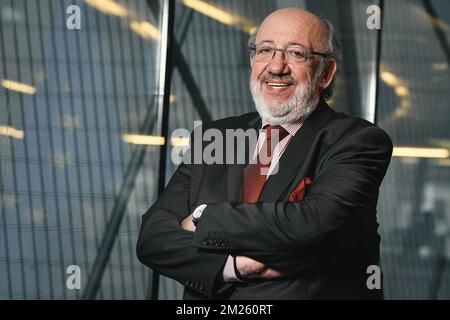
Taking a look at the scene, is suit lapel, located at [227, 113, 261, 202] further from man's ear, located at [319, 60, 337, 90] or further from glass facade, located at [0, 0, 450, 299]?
glass facade, located at [0, 0, 450, 299]

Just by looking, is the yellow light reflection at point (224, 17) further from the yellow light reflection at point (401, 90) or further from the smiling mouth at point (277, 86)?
the smiling mouth at point (277, 86)

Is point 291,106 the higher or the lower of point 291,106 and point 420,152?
the higher

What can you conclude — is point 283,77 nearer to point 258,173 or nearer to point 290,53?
point 290,53

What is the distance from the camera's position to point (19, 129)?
5176mm

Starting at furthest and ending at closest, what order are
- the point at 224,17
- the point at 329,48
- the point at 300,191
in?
the point at 224,17 → the point at 329,48 → the point at 300,191

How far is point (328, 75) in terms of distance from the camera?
2.36 meters

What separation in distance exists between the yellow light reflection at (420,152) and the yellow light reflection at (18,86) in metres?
2.66

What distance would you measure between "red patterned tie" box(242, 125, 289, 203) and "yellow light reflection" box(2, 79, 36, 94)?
327cm

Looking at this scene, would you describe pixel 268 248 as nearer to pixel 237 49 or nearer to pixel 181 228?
pixel 181 228

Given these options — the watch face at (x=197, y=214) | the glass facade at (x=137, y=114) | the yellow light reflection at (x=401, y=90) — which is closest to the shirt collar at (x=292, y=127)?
the watch face at (x=197, y=214)

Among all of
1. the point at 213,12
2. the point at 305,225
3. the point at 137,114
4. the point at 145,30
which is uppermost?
the point at 213,12

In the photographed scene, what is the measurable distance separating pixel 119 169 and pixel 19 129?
2.47 ft

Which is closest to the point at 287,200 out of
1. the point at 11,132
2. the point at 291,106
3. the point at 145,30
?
the point at 291,106

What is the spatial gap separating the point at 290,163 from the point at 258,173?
0.11 meters
